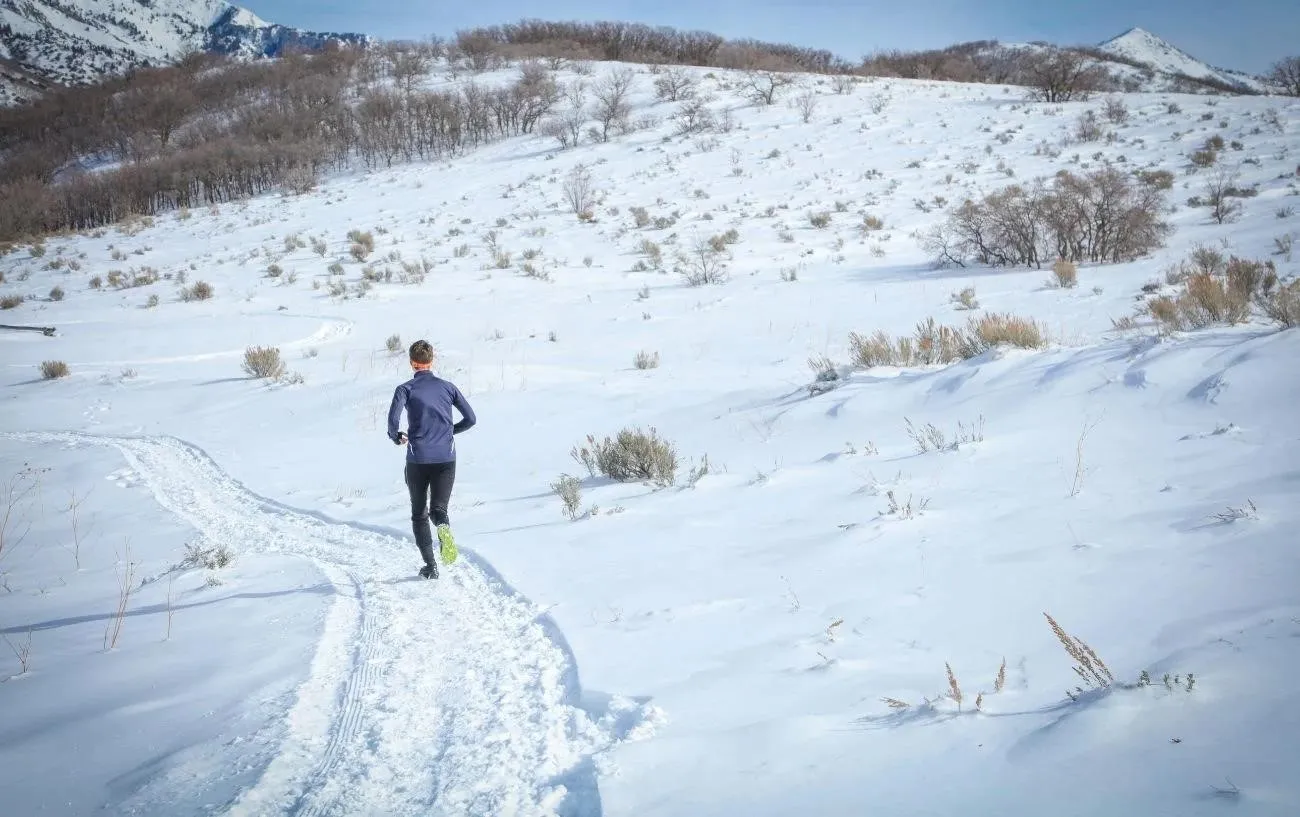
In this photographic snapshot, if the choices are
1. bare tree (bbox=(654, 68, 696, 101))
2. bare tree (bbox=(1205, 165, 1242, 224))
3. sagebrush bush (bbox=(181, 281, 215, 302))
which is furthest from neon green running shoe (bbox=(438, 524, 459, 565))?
bare tree (bbox=(654, 68, 696, 101))

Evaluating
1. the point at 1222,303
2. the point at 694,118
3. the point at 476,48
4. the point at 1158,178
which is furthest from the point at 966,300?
the point at 476,48

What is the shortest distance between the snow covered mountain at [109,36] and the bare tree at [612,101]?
47371mm

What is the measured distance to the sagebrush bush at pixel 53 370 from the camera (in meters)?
12.7

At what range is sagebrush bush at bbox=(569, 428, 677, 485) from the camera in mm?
6223

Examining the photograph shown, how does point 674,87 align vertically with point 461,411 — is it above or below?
above

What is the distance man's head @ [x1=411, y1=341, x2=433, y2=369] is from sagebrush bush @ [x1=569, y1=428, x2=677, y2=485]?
2.16 meters

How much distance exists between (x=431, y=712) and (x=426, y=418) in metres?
2.45

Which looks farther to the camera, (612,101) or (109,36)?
(109,36)

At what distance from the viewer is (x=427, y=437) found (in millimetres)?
5004

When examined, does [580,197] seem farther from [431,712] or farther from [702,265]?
[431,712]

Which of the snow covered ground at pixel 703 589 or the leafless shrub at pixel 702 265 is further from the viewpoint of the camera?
the leafless shrub at pixel 702 265

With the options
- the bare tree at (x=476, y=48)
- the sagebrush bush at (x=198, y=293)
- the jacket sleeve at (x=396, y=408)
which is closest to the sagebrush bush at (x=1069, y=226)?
the jacket sleeve at (x=396, y=408)

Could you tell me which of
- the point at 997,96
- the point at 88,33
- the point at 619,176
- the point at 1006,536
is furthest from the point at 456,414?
the point at 88,33

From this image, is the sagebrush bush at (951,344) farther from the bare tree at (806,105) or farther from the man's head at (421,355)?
the bare tree at (806,105)
